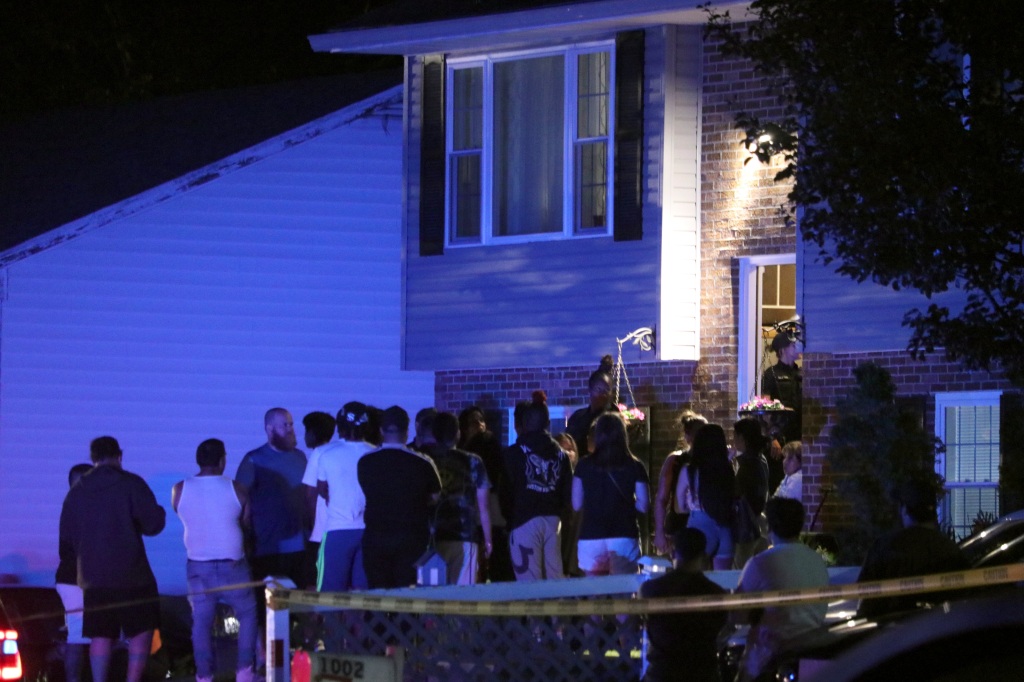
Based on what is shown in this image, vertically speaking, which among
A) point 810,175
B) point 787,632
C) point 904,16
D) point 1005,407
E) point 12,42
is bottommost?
point 787,632

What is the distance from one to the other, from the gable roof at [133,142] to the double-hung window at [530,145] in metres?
2.47

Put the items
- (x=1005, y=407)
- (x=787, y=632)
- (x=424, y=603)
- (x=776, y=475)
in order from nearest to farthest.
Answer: (x=424, y=603), (x=787, y=632), (x=1005, y=407), (x=776, y=475)

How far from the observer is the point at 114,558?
1241 centimetres

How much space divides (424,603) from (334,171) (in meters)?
13.0

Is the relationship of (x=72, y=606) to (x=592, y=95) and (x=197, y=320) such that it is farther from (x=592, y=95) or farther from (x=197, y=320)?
(x=592, y=95)

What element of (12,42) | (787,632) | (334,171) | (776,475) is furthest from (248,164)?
(12,42)

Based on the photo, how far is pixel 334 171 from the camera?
2011cm

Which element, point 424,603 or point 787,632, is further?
point 787,632

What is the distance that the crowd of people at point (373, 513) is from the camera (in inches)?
466

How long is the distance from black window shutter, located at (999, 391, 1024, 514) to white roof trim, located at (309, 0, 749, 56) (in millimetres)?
4713

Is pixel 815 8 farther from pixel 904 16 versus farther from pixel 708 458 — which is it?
pixel 708 458

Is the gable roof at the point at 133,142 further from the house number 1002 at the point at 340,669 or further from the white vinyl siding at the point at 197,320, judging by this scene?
the house number 1002 at the point at 340,669

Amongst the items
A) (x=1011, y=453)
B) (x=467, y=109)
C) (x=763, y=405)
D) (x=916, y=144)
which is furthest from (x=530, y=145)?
(x=916, y=144)

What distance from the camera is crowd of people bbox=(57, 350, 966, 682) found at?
11844 mm
